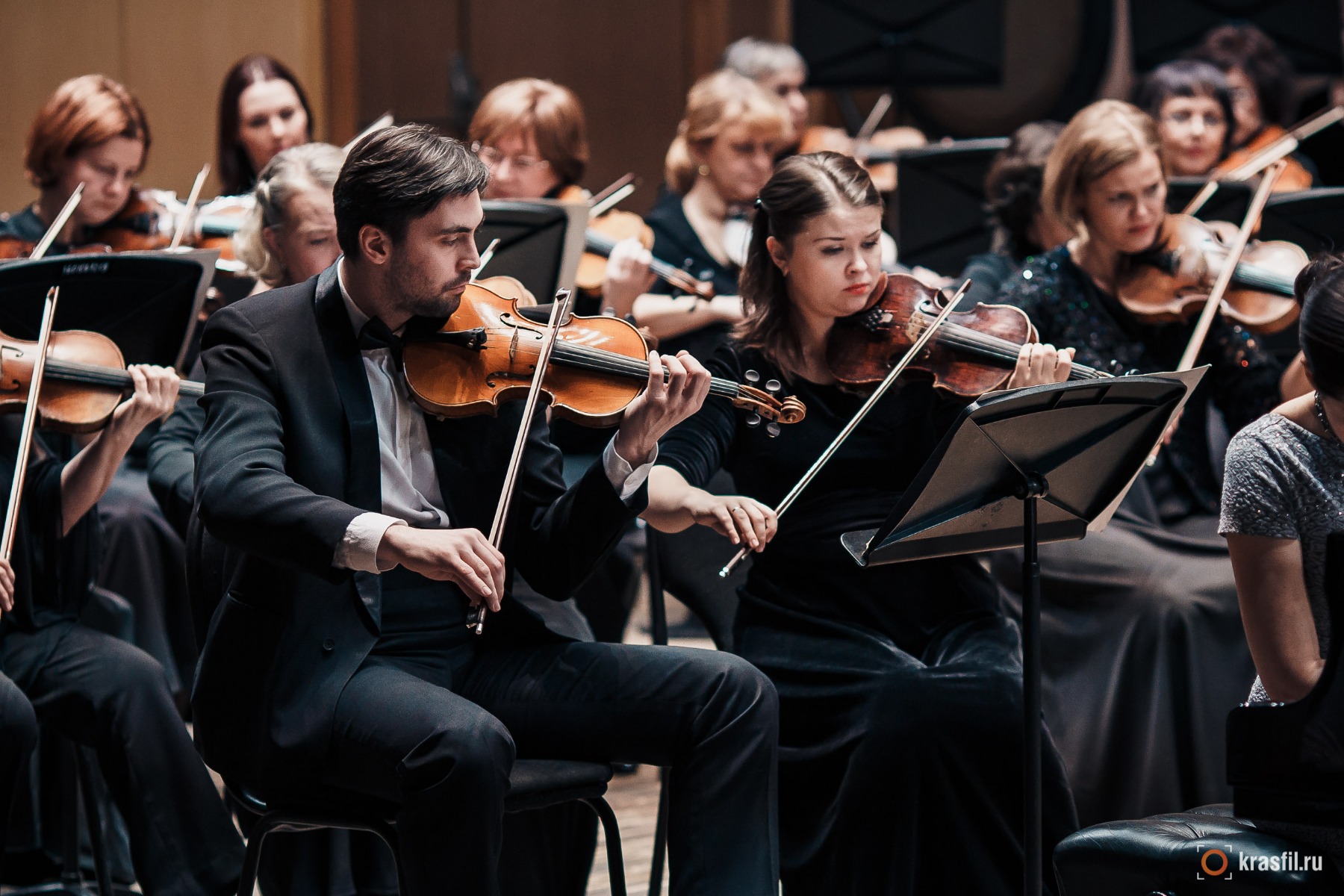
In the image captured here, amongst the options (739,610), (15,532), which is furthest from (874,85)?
(15,532)

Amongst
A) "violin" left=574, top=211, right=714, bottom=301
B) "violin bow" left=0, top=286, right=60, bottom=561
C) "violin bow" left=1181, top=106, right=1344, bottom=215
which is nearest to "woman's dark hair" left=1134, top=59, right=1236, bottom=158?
"violin bow" left=1181, top=106, right=1344, bottom=215

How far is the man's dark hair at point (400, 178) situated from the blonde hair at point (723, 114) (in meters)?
1.60

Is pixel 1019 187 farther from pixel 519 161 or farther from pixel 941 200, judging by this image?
pixel 519 161

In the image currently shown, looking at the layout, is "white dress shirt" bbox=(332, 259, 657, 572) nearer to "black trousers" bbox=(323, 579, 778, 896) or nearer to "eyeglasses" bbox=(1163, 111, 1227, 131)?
"black trousers" bbox=(323, 579, 778, 896)

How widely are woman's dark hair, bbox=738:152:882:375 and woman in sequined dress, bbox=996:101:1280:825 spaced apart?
1.96 feet

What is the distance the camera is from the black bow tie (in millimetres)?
1768

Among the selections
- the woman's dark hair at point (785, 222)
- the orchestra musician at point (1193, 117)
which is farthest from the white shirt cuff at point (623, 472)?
the orchestra musician at point (1193, 117)

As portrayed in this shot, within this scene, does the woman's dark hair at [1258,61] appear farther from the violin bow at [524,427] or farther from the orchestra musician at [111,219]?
the violin bow at [524,427]

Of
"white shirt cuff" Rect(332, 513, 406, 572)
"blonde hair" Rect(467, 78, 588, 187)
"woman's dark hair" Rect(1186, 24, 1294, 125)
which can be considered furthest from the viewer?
"woman's dark hair" Rect(1186, 24, 1294, 125)

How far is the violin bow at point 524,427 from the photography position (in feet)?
5.27

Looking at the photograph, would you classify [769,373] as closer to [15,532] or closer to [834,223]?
[834,223]

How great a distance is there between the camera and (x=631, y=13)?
5516 mm

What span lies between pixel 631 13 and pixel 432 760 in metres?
4.33

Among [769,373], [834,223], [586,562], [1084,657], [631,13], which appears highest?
[631,13]
